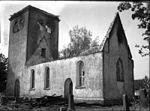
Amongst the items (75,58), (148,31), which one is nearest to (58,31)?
(75,58)

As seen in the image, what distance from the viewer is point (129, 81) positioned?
24.5m

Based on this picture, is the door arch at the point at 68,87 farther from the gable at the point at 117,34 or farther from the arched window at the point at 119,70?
the gable at the point at 117,34

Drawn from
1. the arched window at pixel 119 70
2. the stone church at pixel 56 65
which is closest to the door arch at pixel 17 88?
the stone church at pixel 56 65

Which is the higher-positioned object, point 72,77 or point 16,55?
point 16,55

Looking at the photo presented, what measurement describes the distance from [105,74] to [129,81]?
16.4ft

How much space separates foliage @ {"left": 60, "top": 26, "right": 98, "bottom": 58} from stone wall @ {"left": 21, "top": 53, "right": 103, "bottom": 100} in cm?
2247

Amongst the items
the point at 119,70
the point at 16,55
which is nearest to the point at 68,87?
the point at 119,70

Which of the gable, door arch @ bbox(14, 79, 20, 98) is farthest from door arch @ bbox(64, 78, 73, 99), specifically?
door arch @ bbox(14, 79, 20, 98)

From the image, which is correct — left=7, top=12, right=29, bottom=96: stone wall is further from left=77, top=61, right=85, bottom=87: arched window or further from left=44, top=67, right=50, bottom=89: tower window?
left=77, top=61, right=85, bottom=87: arched window

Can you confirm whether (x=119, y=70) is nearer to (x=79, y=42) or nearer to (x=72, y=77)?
(x=72, y=77)

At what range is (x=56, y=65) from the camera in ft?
82.5

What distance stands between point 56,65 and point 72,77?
3.10 meters

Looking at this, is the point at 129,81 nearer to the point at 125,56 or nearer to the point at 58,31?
the point at 125,56

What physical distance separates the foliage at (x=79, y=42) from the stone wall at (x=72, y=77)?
2247 centimetres
